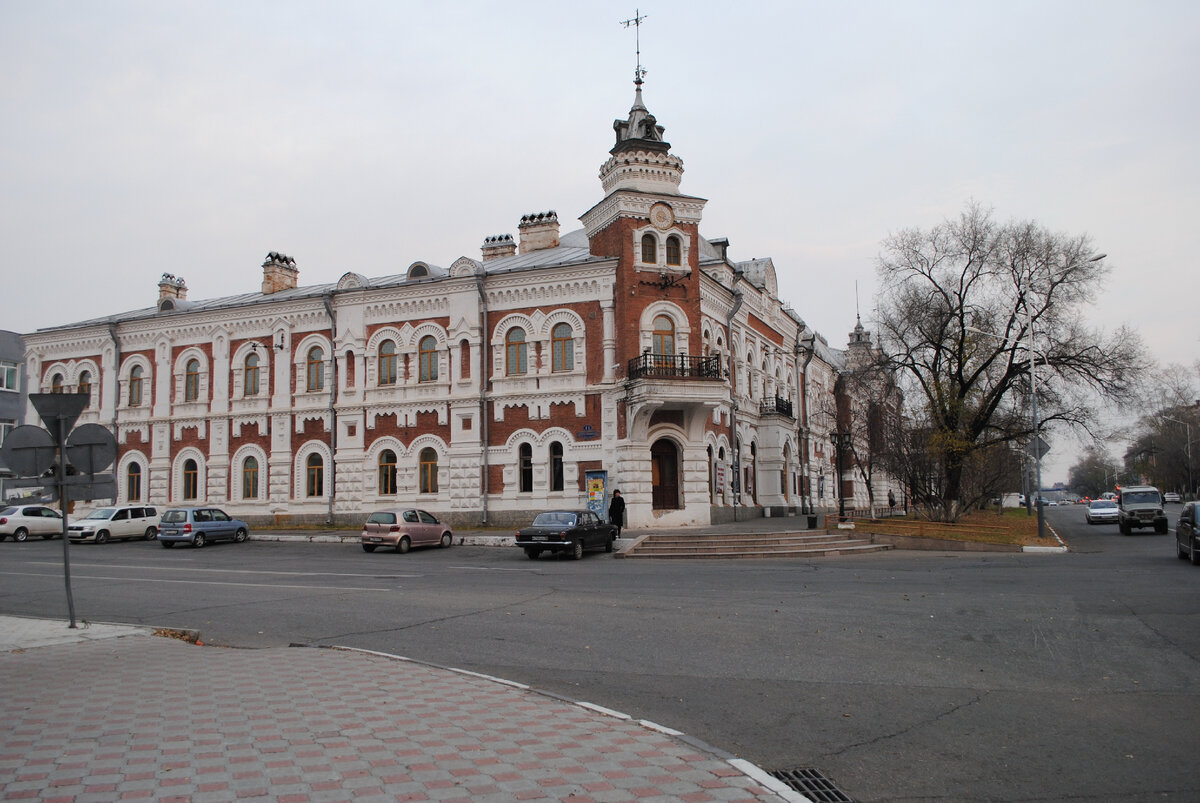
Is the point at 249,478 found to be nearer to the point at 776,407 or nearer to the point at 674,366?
the point at 674,366

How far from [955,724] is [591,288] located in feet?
88.4

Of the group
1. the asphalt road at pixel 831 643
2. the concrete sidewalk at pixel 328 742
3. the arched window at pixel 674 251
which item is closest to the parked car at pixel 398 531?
the asphalt road at pixel 831 643

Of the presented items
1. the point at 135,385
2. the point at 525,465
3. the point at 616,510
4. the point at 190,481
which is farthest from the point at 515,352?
the point at 135,385

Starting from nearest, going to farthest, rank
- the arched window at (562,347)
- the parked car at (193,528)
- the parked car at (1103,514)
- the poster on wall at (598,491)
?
the parked car at (193,528) < the poster on wall at (598,491) < the arched window at (562,347) < the parked car at (1103,514)

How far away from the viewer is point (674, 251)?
1286 inches

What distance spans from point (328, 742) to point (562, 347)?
2785 cm

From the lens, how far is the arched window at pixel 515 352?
3369cm

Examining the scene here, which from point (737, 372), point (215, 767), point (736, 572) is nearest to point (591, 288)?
point (737, 372)

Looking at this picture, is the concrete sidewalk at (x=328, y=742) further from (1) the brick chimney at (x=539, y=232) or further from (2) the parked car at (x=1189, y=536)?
(1) the brick chimney at (x=539, y=232)

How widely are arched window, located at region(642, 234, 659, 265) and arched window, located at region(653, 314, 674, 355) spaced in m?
2.24

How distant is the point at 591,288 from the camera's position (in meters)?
32.5

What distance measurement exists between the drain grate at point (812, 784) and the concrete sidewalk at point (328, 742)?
1.13ft

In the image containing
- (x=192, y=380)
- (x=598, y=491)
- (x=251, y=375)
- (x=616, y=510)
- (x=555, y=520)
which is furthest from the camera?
(x=192, y=380)

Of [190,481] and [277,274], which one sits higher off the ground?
[277,274]
